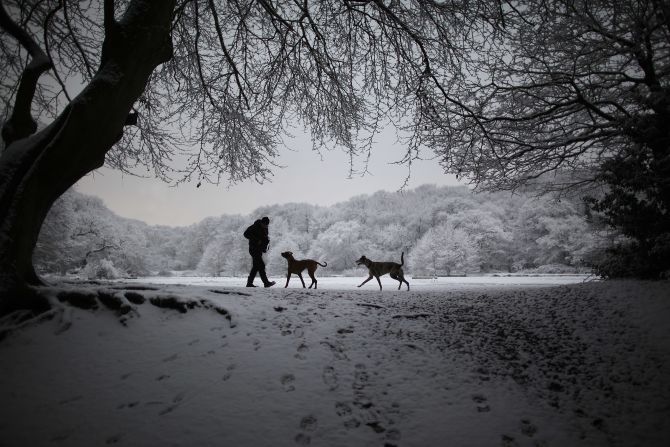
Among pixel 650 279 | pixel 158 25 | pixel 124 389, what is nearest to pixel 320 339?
pixel 124 389

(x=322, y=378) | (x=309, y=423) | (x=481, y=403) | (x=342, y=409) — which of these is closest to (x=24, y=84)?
(x=322, y=378)

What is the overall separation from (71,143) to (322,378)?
4.16m

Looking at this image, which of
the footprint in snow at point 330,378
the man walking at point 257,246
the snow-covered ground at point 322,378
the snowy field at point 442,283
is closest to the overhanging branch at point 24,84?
the snow-covered ground at point 322,378

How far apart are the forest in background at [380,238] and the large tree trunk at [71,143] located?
11.5 m

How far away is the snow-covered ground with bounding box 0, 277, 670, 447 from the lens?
232 cm

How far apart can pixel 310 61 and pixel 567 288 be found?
7.45 meters

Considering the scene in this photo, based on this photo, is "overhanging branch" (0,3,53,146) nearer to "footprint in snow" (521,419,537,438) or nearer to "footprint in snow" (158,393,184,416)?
"footprint in snow" (158,393,184,416)

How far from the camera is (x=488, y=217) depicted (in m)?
39.5

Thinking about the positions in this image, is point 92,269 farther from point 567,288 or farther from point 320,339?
point 567,288

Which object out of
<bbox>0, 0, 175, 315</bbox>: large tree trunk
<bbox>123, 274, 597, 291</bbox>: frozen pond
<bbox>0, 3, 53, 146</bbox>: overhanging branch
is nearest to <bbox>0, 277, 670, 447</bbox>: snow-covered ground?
<bbox>0, 0, 175, 315</bbox>: large tree trunk

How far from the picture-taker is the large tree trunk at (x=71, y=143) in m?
3.36

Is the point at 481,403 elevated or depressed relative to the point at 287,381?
depressed

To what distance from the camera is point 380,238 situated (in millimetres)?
48750

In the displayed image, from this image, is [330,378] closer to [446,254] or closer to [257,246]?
[257,246]
